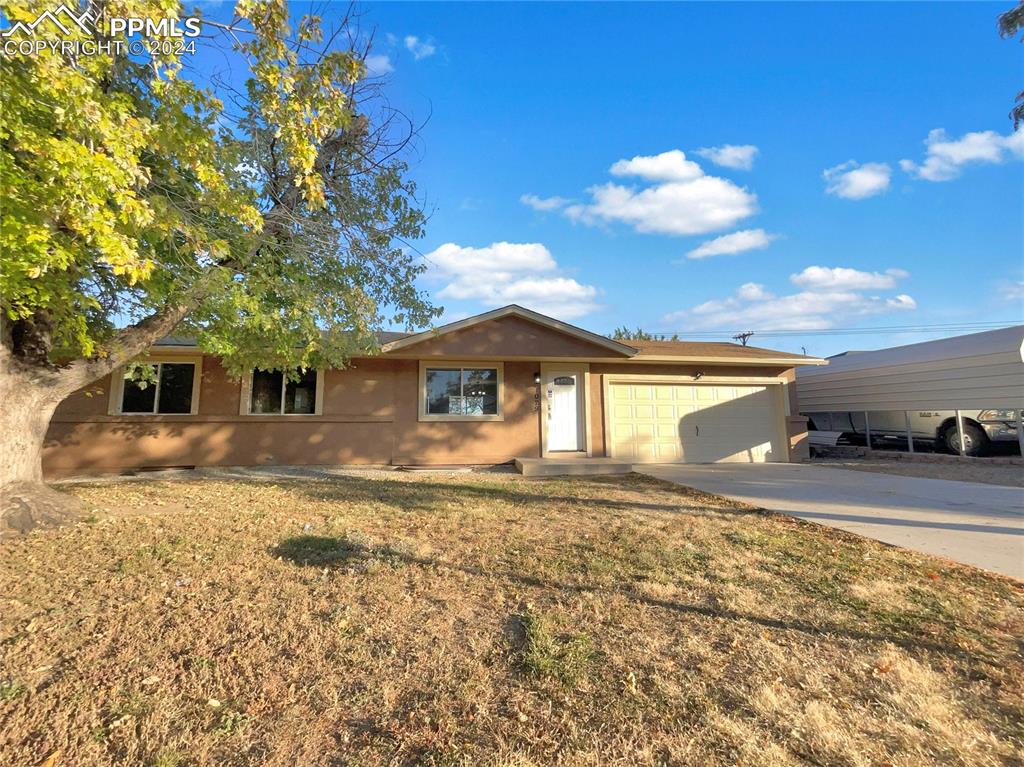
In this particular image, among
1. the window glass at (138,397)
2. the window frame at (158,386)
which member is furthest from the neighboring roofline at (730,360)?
the window glass at (138,397)

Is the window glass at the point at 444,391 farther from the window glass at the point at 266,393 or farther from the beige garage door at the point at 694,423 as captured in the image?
the beige garage door at the point at 694,423

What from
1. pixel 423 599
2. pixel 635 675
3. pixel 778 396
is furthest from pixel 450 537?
pixel 778 396

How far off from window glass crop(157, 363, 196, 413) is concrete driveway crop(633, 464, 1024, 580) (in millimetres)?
10000

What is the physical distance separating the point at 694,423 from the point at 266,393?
33.5 ft

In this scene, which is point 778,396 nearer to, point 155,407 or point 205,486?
point 205,486

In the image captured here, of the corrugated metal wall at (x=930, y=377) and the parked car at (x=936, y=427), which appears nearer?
the corrugated metal wall at (x=930, y=377)

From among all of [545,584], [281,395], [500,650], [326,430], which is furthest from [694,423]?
[500,650]

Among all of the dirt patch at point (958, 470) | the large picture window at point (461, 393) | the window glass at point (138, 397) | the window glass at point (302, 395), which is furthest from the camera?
the large picture window at point (461, 393)

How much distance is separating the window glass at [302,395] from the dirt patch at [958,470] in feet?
38.8

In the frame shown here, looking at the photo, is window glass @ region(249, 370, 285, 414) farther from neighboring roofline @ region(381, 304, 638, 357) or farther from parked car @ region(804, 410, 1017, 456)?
parked car @ region(804, 410, 1017, 456)

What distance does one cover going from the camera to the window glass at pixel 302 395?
1076 centimetres

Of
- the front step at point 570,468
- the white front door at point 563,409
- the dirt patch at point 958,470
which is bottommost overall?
the dirt patch at point 958,470

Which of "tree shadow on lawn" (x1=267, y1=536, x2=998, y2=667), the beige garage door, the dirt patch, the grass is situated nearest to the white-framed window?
the grass

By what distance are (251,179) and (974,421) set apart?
1614 cm
